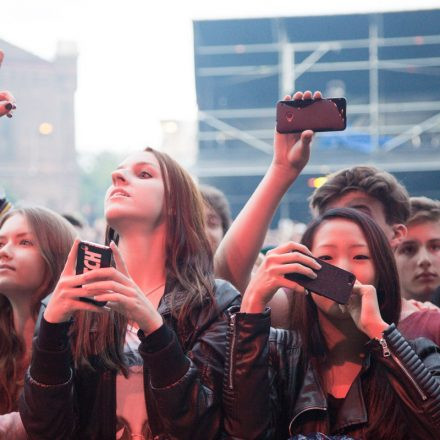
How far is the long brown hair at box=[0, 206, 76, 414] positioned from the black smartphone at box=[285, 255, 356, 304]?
913 millimetres

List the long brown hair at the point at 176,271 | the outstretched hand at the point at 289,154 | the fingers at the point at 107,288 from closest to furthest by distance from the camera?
the fingers at the point at 107,288 → the long brown hair at the point at 176,271 → the outstretched hand at the point at 289,154

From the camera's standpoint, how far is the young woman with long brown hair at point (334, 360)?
1814mm

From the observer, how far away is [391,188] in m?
2.60

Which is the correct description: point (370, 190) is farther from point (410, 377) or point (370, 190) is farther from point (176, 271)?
point (410, 377)

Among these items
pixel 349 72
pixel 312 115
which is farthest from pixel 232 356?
pixel 349 72

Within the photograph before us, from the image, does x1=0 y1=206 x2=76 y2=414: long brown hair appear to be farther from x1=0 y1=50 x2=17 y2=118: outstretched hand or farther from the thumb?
the thumb

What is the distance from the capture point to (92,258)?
1.77 m

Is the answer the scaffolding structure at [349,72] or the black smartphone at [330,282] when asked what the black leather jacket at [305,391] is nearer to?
the black smartphone at [330,282]

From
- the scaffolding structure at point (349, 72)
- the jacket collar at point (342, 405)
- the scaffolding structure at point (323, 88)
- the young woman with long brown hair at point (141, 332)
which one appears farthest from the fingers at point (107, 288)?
the scaffolding structure at point (349, 72)

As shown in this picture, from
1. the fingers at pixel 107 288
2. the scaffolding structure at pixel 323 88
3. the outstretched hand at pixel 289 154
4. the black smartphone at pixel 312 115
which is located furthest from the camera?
the scaffolding structure at pixel 323 88

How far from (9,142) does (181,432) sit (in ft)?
95.8

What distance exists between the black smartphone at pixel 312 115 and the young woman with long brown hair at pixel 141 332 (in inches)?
13.2

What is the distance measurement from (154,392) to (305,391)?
0.37 metres

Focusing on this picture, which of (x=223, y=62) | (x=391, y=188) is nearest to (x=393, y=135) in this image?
(x=223, y=62)
